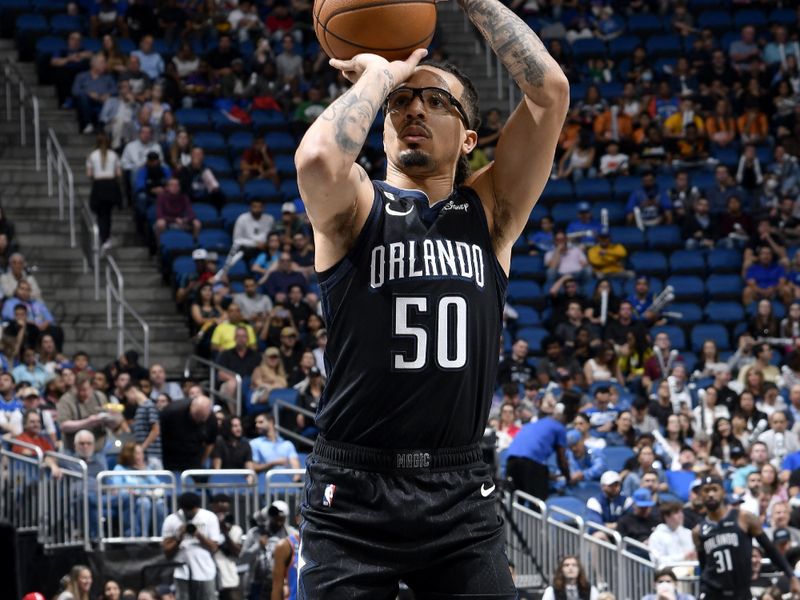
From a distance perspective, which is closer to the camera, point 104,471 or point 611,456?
point 104,471

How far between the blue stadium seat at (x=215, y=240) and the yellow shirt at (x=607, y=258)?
4628 mm

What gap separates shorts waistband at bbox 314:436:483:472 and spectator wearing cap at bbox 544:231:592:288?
14884mm

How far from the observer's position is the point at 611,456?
15.1m

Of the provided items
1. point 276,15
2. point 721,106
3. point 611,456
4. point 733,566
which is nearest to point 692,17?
point 721,106

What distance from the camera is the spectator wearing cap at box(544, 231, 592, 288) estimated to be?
18859 mm

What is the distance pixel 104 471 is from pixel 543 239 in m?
8.02

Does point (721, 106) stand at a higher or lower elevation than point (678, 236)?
higher

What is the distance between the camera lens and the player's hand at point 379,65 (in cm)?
413

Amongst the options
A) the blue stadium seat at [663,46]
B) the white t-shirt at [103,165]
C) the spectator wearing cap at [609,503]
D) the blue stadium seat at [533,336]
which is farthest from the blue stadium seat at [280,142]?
the spectator wearing cap at [609,503]

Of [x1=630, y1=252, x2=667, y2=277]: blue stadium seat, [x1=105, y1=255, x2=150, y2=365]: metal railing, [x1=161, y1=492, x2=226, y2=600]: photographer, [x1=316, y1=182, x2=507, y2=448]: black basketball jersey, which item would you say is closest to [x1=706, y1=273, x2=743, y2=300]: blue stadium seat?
[x1=630, y1=252, x2=667, y2=277]: blue stadium seat

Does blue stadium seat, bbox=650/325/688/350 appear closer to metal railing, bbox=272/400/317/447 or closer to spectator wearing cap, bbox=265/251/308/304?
spectator wearing cap, bbox=265/251/308/304

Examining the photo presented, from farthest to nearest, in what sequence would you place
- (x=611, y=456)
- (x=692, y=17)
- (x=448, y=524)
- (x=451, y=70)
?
(x=692, y=17) → (x=611, y=456) → (x=451, y=70) → (x=448, y=524)

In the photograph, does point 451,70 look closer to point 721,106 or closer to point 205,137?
point 205,137

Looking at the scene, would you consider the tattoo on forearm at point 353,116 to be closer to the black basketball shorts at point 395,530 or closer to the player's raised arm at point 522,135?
the player's raised arm at point 522,135
